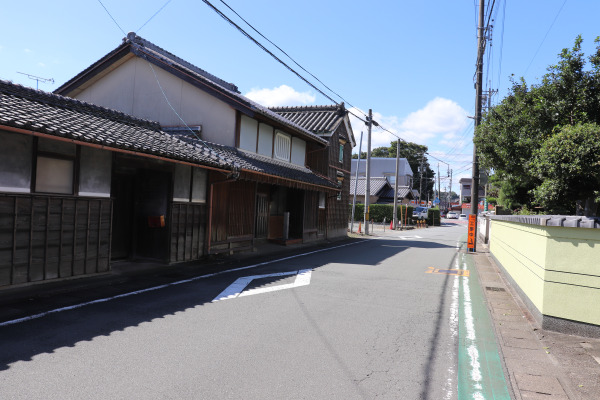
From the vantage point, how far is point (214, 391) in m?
3.66

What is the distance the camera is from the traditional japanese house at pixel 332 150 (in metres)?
21.6

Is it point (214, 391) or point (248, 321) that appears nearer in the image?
point (214, 391)

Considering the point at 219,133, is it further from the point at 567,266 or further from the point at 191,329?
the point at 567,266

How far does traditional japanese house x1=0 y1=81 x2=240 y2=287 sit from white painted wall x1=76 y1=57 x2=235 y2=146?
266 centimetres

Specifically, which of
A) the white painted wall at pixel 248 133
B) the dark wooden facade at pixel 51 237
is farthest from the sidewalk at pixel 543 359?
the white painted wall at pixel 248 133

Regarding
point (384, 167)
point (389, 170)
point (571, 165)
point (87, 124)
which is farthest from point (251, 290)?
point (384, 167)

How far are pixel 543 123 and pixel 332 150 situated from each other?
1372cm

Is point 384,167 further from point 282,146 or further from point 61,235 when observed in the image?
point 61,235

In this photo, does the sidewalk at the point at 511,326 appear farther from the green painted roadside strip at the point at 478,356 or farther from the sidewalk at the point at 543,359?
the green painted roadside strip at the point at 478,356

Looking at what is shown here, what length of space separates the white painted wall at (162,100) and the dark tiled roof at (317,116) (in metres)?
8.33

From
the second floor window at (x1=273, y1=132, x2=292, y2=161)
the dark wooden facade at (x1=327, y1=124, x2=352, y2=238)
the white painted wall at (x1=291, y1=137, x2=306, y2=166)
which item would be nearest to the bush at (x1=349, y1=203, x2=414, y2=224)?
the dark wooden facade at (x1=327, y1=124, x2=352, y2=238)

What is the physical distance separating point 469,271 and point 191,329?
945 centimetres

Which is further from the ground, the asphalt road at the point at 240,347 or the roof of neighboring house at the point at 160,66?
the roof of neighboring house at the point at 160,66

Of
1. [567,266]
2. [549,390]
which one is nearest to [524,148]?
[567,266]
